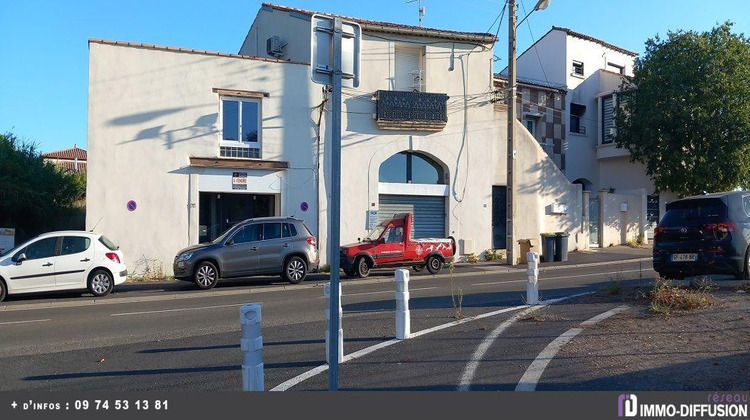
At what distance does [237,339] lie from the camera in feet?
28.5

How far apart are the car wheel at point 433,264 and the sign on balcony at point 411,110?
583cm

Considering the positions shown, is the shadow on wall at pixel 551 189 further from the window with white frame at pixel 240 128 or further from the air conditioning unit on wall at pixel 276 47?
the air conditioning unit on wall at pixel 276 47

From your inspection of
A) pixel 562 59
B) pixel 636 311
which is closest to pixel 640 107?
pixel 562 59

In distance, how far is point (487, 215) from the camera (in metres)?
23.8

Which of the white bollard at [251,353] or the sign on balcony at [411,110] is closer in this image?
the white bollard at [251,353]

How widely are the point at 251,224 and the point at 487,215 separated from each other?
35.4 feet

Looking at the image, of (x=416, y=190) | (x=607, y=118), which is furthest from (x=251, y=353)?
(x=607, y=118)

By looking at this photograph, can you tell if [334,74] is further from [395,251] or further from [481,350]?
[395,251]

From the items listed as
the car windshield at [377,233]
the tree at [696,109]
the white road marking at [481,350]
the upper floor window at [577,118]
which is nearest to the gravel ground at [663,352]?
the white road marking at [481,350]

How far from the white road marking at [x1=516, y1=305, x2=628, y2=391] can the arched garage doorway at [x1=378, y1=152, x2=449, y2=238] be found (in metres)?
13.9

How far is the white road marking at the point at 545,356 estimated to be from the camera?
5.81m

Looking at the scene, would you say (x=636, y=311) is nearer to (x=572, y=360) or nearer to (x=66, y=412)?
(x=572, y=360)

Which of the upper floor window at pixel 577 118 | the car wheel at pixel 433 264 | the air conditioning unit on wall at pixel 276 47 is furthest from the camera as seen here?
the upper floor window at pixel 577 118

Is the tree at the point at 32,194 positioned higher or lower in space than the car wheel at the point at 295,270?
higher
